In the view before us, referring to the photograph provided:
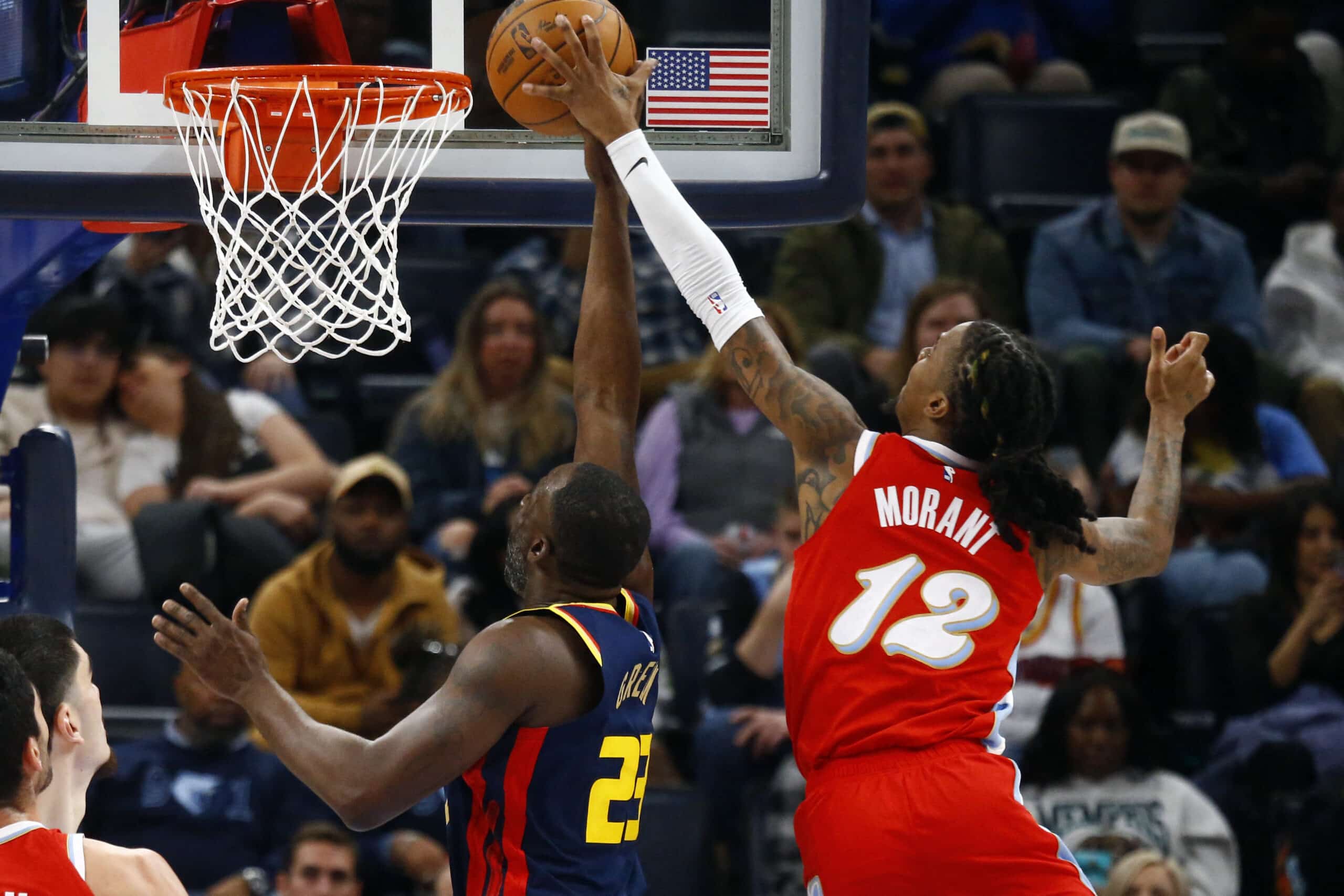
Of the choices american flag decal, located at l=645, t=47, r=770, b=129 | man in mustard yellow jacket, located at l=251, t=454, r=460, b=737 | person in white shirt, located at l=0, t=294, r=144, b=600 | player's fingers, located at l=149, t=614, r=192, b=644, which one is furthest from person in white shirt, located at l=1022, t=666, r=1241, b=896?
player's fingers, located at l=149, t=614, r=192, b=644

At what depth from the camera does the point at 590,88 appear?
3479 millimetres

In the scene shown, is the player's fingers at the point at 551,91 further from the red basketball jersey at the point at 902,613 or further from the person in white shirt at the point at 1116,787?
the person in white shirt at the point at 1116,787

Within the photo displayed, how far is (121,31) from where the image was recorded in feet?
12.3

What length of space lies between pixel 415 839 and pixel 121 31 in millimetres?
2780

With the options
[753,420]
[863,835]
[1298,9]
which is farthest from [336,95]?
[1298,9]

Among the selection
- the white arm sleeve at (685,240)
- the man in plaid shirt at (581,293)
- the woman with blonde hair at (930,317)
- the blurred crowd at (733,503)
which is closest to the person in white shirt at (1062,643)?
the blurred crowd at (733,503)

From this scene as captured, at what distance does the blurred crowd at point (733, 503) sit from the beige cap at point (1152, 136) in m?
0.01

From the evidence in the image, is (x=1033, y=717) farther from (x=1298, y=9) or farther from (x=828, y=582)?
(x=1298, y=9)

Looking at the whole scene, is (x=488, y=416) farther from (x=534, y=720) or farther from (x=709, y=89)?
(x=534, y=720)

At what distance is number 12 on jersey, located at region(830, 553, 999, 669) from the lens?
333 cm

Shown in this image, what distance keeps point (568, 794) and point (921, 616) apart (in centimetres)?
74

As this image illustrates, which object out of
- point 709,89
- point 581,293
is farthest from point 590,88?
point 581,293

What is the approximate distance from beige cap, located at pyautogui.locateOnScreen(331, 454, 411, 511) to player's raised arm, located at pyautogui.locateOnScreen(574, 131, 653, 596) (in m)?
2.43

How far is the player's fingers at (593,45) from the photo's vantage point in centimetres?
346
